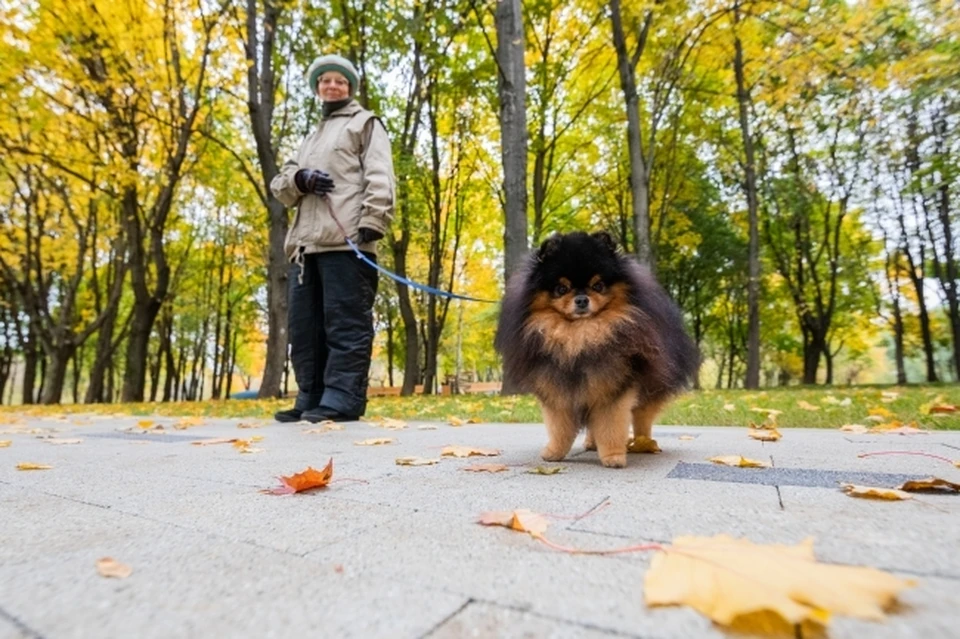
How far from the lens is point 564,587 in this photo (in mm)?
966

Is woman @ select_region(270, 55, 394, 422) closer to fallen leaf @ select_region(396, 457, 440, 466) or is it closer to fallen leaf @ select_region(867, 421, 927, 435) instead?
fallen leaf @ select_region(396, 457, 440, 466)

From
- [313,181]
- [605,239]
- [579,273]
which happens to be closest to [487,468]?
[579,273]

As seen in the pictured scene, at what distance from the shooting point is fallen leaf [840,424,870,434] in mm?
3458

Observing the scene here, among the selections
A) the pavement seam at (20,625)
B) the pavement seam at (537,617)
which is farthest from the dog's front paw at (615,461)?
the pavement seam at (20,625)

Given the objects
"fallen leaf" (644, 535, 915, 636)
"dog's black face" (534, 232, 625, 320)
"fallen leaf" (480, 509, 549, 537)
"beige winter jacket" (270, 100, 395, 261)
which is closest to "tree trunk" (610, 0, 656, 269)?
"beige winter jacket" (270, 100, 395, 261)

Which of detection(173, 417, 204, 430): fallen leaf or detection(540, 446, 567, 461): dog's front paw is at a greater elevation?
detection(540, 446, 567, 461): dog's front paw

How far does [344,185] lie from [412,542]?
412cm

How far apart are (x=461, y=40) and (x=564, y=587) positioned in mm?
15206

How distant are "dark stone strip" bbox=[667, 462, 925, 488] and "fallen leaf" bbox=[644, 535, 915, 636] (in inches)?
36.5

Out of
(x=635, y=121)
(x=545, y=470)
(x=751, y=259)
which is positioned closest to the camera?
(x=545, y=470)

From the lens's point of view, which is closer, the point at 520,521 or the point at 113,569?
the point at 113,569

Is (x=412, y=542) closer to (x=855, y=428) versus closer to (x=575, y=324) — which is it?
(x=575, y=324)

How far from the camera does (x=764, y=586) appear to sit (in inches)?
34.4

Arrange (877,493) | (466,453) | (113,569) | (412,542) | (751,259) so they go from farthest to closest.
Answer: (751,259)
(466,453)
(877,493)
(412,542)
(113,569)
